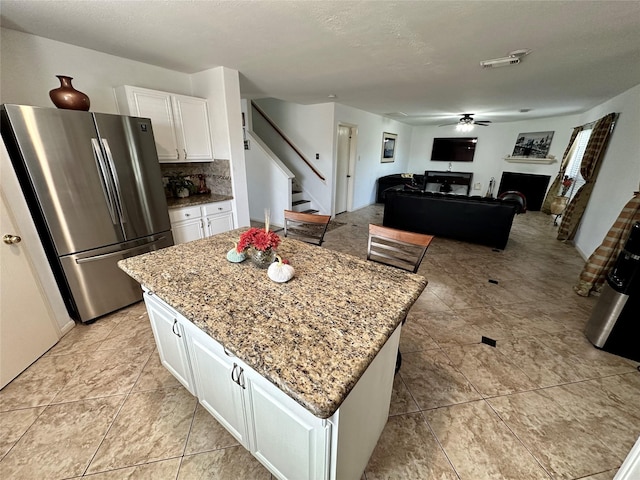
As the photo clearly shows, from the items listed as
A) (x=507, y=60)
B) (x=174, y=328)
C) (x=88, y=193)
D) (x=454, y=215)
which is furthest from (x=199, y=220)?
(x=454, y=215)

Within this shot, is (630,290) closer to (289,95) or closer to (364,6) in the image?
(364,6)

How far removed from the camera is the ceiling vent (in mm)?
2244

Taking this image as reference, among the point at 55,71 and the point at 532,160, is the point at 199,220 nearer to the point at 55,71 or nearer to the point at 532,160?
the point at 55,71

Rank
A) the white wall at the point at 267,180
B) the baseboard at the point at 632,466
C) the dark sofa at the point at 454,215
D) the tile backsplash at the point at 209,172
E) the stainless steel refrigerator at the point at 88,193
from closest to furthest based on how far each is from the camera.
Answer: the baseboard at the point at 632,466 < the stainless steel refrigerator at the point at 88,193 < the tile backsplash at the point at 209,172 < the dark sofa at the point at 454,215 < the white wall at the point at 267,180

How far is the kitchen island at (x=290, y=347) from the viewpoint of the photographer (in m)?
0.77

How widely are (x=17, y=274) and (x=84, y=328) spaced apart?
703mm

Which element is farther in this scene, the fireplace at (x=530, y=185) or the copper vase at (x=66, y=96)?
the fireplace at (x=530, y=185)

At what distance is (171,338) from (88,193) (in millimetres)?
1537

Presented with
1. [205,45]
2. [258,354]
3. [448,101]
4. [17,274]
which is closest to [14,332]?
[17,274]

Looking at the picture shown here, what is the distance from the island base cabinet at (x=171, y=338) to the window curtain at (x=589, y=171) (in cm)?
583

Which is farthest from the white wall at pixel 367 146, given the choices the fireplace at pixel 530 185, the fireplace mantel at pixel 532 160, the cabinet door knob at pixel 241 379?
the cabinet door knob at pixel 241 379

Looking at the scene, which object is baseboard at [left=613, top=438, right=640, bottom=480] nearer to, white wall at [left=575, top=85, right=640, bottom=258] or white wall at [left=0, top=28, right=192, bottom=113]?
white wall at [left=575, top=85, right=640, bottom=258]

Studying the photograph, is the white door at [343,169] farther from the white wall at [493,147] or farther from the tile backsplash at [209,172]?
the white wall at [493,147]

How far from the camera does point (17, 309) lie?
1.72 meters
